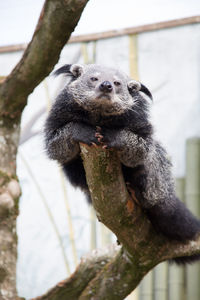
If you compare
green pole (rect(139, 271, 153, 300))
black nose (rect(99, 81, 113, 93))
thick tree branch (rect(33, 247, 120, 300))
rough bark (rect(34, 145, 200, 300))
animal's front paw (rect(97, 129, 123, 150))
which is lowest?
green pole (rect(139, 271, 153, 300))

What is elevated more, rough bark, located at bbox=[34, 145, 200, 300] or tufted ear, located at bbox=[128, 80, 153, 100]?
tufted ear, located at bbox=[128, 80, 153, 100]

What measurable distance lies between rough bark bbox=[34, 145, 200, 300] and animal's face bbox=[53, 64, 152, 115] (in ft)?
1.50

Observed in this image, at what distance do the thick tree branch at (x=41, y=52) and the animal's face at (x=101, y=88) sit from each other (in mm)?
221

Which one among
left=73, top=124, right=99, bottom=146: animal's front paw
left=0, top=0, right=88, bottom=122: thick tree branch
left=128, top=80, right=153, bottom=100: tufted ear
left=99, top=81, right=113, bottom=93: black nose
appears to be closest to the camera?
left=73, top=124, right=99, bottom=146: animal's front paw

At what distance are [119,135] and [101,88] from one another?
0.36 m

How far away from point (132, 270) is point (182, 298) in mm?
1848

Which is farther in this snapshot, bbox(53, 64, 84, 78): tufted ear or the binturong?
bbox(53, 64, 84, 78): tufted ear

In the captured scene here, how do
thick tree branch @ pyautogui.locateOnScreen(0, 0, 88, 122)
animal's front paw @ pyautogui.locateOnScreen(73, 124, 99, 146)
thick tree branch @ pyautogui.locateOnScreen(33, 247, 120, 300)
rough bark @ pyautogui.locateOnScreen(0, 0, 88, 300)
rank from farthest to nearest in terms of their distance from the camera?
1. thick tree branch @ pyautogui.locateOnScreen(33, 247, 120, 300)
2. rough bark @ pyautogui.locateOnScreen(0, 0, 88, 300)
3. thick tree branch @ pyautogui.locateOnScreen(0, 0, 88, 122)
4. animal's front paw @ pyautogui.locateOnScreen(73, 124, 99, 146)

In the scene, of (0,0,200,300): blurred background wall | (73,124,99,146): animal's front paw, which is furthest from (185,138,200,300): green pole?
(73,124,99,146): animal's front paw

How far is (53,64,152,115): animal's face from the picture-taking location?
2.91 m

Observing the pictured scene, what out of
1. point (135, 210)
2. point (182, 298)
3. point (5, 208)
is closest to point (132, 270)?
point (135, 210)

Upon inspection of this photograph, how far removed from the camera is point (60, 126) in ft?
9.92

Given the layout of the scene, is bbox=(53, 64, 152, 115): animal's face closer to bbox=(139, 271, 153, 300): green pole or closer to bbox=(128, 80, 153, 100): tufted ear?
bbox=(128, 80, 153, 100): tufted ear

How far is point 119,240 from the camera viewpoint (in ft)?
10.8
